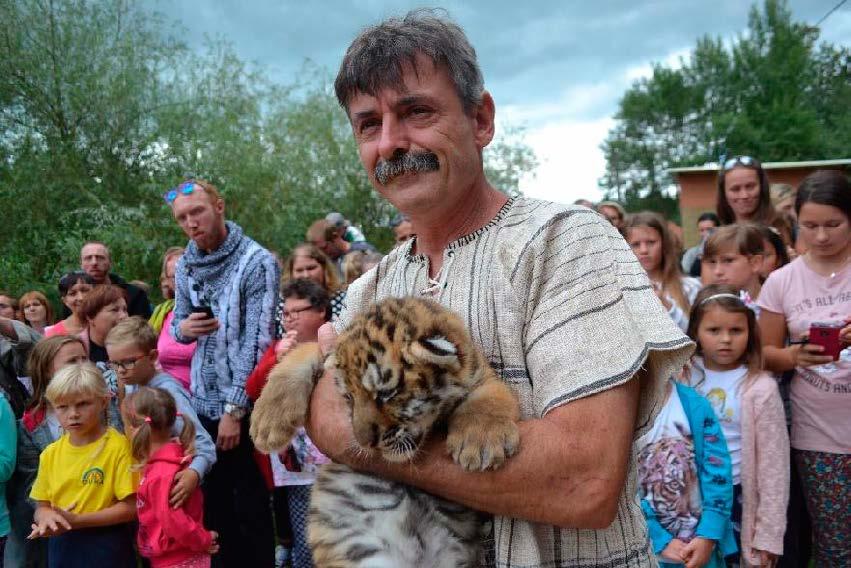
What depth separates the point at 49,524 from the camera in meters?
4.50

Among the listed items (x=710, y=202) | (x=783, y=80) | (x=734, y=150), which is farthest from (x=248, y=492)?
(x=783, y=80)

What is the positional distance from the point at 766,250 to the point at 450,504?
4502 mm

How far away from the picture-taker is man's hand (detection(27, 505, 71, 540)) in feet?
14.8

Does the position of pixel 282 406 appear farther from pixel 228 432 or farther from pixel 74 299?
pixel 74 299

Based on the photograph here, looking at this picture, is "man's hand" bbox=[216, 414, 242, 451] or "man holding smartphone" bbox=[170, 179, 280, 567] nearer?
"man's hand" bbox=[216, 414, 242, 451]

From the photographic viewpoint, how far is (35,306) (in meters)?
9.63

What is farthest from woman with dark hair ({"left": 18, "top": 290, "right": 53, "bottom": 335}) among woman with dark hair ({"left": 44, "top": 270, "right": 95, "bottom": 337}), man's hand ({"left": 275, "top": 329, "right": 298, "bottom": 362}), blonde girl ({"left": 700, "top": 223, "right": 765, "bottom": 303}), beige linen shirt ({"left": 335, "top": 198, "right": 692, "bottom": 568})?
beige linen shirt ({"left": 335, "top": 198, "right": 692, "bottom": 568})

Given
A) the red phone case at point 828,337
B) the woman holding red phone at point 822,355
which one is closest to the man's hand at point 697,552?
the woman holding red phone at point 822,355

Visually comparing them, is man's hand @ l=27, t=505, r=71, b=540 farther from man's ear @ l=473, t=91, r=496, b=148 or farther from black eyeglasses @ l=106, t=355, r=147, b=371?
man's ear @ l=473, t=91, r=496, b=148

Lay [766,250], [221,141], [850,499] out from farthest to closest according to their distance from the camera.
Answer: [221,141], [766,250], [850,499]

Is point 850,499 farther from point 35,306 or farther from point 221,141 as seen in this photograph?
point 221,141

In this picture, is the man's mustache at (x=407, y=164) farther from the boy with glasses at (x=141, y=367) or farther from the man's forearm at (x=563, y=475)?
the boy with glasses at (x=141, y=367)

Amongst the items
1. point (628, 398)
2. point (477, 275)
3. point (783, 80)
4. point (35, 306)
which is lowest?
point (628, 398)

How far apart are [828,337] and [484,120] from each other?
3129 mm
